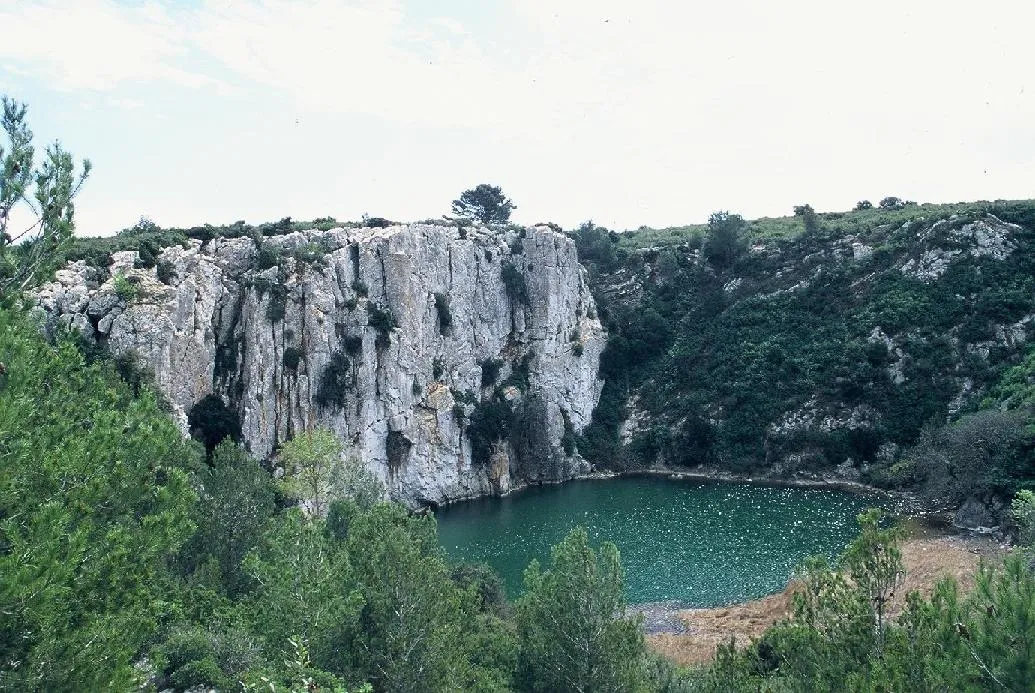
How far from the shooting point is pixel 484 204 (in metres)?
90.6

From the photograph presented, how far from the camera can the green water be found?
A: 37.5 metres

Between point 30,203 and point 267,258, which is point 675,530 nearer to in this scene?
point 267,258

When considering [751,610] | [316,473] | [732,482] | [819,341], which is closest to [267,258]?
[316,473]

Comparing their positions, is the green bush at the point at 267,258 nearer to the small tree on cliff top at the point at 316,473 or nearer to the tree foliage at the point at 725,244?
the small tree on cliff top at the point at 316,473

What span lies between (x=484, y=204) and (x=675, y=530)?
5621 centimetres

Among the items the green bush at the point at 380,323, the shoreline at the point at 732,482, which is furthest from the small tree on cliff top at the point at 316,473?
the green bush at the point at 380,323

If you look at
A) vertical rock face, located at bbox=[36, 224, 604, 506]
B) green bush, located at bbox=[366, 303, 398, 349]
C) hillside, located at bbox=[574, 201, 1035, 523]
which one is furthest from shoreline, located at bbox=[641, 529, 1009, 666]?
green bush, located at bbox=[366, 303, 398, 349]

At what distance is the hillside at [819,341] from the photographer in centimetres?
5456

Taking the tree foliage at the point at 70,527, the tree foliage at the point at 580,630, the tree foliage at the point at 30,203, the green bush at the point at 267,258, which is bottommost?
the tree foliage at the point at 580,630

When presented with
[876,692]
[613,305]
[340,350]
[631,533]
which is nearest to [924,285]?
[613,305]

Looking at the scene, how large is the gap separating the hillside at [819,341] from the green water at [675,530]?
5559 mm

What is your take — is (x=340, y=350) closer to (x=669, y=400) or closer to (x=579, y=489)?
(x=579, y=489)

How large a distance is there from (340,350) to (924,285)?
1917 inches

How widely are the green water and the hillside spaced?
5.56 meters
